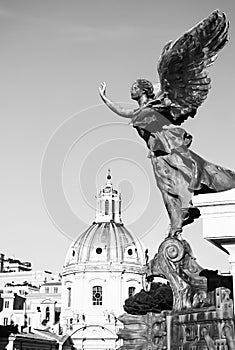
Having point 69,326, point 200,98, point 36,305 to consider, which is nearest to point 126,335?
point 200,98

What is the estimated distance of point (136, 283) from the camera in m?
73.4

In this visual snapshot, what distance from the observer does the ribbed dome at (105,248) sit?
73438 mm

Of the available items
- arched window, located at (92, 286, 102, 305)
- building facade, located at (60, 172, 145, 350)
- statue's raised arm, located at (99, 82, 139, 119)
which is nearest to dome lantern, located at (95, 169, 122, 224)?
building facade, located at (60, 172, 145, 350)

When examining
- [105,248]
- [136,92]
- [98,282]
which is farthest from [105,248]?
[136,92]

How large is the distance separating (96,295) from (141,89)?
67.7 meters

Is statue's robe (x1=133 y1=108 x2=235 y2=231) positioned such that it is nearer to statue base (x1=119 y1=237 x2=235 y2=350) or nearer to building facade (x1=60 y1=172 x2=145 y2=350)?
statue base (x1=119 y1=237 x2=235 y2=350)

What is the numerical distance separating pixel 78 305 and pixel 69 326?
10.6ft

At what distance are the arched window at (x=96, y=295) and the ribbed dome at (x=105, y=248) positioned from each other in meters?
3.65

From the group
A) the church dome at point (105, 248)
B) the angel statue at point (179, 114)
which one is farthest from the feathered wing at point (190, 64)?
the church dome at point (105, 248)

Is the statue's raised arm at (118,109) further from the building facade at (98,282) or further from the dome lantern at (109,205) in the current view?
the dome lantern at (109,205)

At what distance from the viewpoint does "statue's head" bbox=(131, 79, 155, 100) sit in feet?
26.1

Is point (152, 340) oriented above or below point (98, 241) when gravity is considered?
below

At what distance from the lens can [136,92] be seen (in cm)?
800

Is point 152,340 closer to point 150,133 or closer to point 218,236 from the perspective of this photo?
point 218,236
